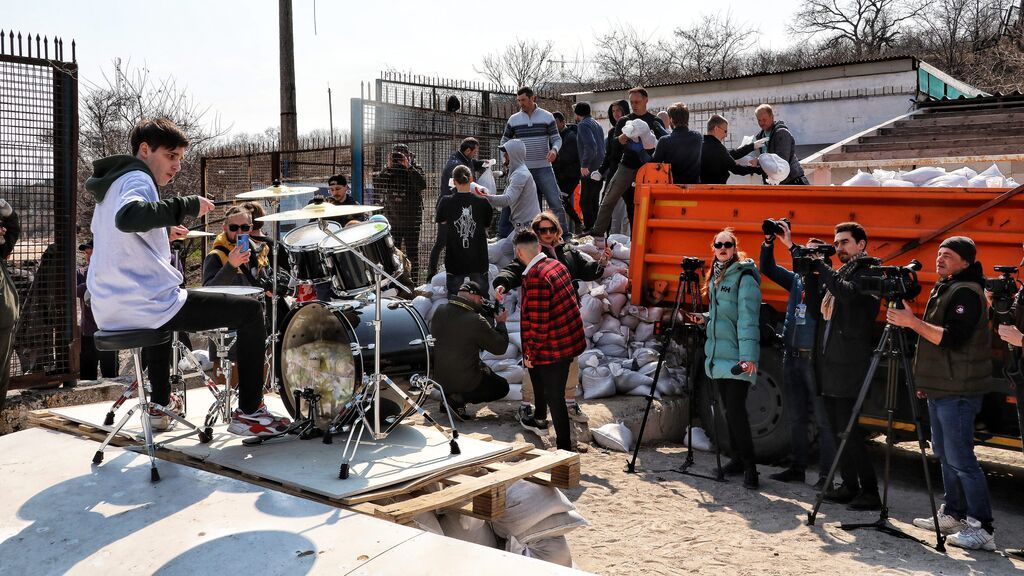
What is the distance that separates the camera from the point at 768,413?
7.66 metres

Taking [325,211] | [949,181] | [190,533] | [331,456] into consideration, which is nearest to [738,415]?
[949,181]

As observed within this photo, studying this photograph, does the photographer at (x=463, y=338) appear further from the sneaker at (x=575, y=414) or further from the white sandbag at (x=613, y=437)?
the white sandbag at (x=613, y=437)

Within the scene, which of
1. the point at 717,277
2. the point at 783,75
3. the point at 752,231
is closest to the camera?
the point at 717,277

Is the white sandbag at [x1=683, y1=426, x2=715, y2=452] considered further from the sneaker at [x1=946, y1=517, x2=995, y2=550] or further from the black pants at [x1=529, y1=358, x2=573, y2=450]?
the sneaker at [x1=946, y1=517, x2=995, y2=550]

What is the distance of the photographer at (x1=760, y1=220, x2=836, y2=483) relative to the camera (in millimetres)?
6754

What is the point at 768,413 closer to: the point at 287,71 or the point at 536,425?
the point at 536,425

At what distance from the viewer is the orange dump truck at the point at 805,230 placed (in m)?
6.25

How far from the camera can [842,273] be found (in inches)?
246

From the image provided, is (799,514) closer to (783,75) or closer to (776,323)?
(776,323)

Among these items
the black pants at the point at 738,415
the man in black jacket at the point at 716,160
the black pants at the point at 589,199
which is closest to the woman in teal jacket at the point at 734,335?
the black pants at the point at 738,415

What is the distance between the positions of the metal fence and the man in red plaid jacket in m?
4.20

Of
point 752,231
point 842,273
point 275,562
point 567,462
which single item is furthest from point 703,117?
point 275,562

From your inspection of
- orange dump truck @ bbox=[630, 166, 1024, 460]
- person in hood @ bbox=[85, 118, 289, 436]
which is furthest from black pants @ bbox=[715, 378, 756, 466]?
person in hood @ bbox=[85, 118, 289, 436]

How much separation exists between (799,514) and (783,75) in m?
14.8
